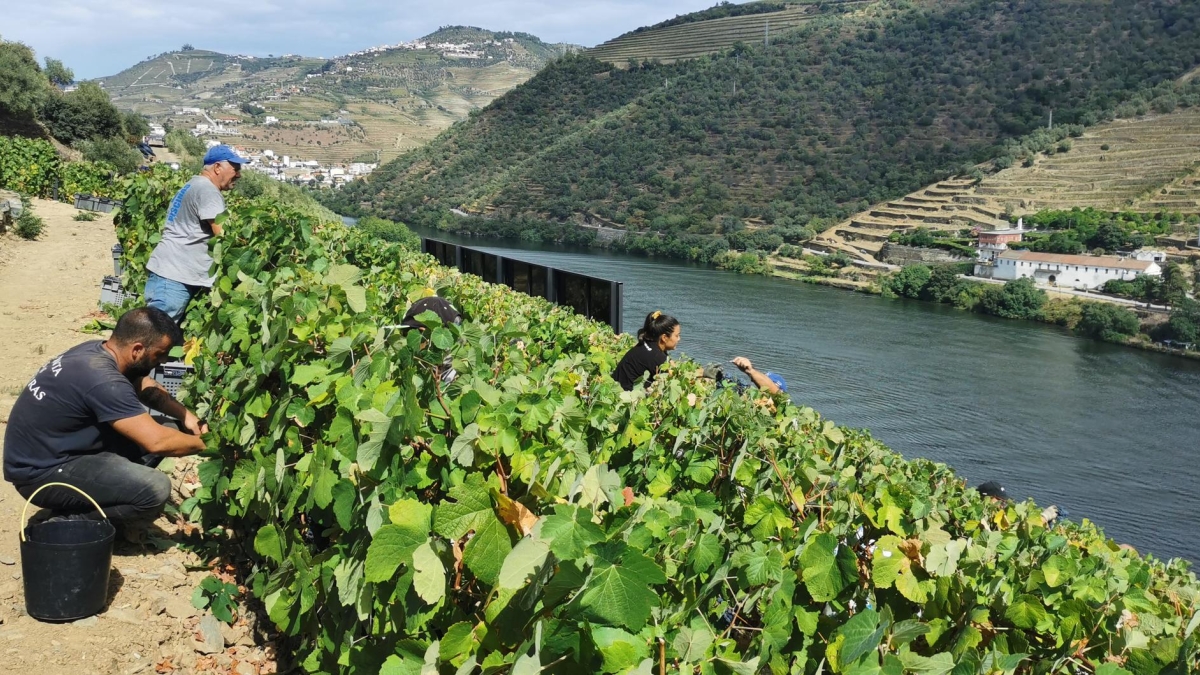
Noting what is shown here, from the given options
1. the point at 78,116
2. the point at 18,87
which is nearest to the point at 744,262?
the point at 78,116

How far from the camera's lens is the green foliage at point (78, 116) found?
3578cm

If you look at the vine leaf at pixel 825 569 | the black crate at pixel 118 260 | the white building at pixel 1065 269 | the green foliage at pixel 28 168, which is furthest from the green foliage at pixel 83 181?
the white building at pixel 1065 269

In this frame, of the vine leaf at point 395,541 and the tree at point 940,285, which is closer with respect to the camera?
the vine leaf at point 395,541

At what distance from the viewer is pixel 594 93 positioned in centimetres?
11700

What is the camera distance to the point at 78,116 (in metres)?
36.1

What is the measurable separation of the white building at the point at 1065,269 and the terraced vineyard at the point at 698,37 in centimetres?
7391

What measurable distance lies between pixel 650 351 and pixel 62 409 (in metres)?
2.77

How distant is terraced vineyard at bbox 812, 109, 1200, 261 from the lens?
63594 mm

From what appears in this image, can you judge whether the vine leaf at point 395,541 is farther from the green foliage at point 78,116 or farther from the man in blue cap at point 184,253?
the green foliage at point 78,116

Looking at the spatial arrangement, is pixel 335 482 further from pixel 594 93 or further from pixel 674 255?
pixel 594 93

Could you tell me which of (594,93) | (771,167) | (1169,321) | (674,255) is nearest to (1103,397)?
(1169,321)

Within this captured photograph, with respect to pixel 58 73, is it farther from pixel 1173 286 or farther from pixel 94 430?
pixel 1173 286

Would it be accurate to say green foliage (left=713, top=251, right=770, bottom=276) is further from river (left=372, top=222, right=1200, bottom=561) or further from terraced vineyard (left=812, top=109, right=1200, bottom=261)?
river (left=372, top=222, right=1200, bottom=561)

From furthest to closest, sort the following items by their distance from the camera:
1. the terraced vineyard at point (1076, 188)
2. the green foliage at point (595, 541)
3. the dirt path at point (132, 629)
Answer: the terraced vineyard at point (1076, 188)
the dirt path at point (132, 629)
the green foliage at point (595, 541)
